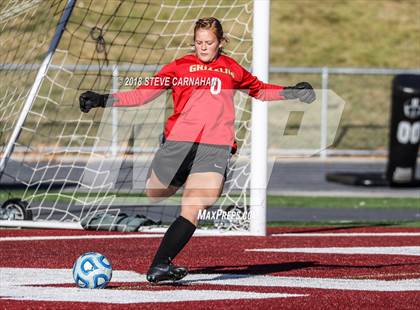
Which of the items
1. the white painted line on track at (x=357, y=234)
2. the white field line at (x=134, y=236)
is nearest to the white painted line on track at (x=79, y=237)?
the white field line at (x=134, y=236)

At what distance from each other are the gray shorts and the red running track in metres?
0.69

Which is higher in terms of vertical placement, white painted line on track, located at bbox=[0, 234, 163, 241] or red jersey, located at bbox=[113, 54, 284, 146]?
red jersey, located at bbox=[113, 54, 284, 146]

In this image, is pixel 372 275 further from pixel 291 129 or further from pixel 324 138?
pixel 291 129

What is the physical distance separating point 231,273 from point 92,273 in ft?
4.46

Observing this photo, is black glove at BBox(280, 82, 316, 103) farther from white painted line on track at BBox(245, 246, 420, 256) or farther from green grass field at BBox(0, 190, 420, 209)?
green grass field at BBox(0, 190, 420, 209)

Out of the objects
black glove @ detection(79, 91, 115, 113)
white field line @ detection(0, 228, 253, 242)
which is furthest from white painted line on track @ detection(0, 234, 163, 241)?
black glove @ detection(79, 91, 115, 113)

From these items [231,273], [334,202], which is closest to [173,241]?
[231,273]

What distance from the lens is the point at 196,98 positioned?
26.2 feet

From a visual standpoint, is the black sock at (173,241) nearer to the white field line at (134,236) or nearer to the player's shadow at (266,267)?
A: the player's shadow at (266,267)

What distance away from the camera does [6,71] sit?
14.8m

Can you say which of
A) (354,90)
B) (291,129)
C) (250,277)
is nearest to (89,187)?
(250,277)

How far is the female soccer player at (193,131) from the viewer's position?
25.6ft

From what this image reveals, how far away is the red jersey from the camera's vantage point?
26.0 feet

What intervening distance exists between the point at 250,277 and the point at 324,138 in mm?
18493
